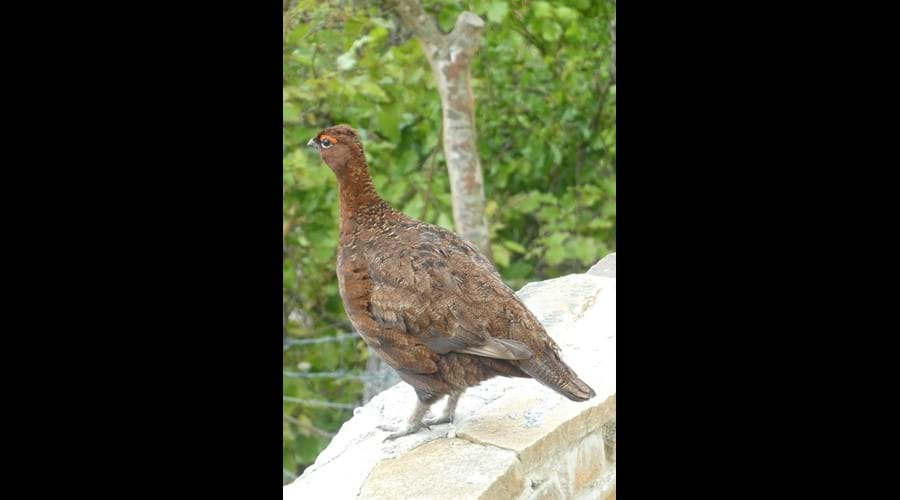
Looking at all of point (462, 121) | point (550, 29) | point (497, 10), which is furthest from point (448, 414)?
point (550, 29)

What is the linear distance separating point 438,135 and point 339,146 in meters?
1.91

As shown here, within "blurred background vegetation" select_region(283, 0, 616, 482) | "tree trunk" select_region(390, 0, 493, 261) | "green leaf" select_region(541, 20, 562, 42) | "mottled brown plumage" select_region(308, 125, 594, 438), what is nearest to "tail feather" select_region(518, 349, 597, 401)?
"mottled brown plumage" select_region(308, 125, 594, 438)

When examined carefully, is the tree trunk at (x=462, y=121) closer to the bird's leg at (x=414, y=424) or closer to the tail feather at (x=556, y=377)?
the bird's leg at (x=414, y=424)

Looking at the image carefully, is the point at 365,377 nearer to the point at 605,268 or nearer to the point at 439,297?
the point at 605,268

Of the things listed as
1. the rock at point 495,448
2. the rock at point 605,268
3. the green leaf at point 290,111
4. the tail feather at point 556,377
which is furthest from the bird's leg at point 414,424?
the green leaf at point 290,111

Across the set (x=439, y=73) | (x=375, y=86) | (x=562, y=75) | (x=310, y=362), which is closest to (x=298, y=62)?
(x=375, y=86)

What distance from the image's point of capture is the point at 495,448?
286 centimetres

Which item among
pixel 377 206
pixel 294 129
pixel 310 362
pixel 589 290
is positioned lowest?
pixel 310 362

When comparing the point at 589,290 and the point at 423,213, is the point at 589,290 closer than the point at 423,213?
Yes

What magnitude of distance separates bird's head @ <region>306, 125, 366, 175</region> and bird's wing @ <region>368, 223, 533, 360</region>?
0.28m

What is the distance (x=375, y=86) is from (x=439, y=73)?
67cm

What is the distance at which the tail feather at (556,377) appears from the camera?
105 inches
